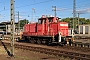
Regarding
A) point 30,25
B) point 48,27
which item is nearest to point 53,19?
point 48,27

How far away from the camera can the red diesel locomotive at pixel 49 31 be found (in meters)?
22.1

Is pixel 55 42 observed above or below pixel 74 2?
below

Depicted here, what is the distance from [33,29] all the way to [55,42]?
5661mm

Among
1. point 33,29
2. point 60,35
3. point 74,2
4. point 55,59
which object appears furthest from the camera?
point 74,2

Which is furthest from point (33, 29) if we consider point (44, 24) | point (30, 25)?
point (44, 24)

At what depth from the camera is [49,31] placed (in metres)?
23.4

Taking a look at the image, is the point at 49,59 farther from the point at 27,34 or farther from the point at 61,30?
the point at 27,34

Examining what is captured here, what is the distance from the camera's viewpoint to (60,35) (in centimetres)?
2148

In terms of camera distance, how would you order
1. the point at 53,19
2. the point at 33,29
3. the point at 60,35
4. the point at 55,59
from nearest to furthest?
the point at 55,59 < the point at 60,35 < the point at 53,19 < the point at 33,29

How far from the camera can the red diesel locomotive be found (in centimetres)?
2209

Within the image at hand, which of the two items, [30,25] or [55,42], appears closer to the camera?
[55,42]

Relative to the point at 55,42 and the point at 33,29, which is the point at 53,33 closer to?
the point at 55,42

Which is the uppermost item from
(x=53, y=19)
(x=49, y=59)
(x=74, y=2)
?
(x=74, y=2)

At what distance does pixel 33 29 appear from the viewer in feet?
86.5
